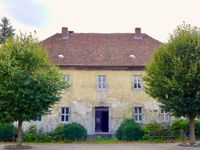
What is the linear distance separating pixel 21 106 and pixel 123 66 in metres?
14.4

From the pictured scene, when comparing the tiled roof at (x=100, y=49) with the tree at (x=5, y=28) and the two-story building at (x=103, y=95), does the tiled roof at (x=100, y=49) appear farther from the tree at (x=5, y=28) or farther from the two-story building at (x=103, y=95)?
the tree at (x=5, y=28)

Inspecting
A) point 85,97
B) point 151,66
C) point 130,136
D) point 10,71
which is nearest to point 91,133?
point 85,97

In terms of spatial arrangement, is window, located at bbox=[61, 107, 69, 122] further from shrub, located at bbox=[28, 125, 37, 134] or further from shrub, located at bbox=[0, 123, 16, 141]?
shrub, located at bbox=[0, 123, 16, 141]

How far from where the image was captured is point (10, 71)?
25.0m

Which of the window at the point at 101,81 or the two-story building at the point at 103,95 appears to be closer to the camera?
the two-story building at the point at 103,95

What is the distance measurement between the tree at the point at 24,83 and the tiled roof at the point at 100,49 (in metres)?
11.0

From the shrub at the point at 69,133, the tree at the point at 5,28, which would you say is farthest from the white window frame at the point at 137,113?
the tree at the point at 5,28

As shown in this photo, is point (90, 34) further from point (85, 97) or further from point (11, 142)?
point (11, 142)

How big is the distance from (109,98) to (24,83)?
538 inches

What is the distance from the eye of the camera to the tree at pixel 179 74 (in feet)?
86.8

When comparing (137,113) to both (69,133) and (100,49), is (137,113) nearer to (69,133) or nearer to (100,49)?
(100,49)

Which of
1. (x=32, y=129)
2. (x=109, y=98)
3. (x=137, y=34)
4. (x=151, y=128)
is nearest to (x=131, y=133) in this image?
(x=151, y=128)

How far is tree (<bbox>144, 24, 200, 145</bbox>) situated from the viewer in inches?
1042

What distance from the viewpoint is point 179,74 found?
1046 inches
